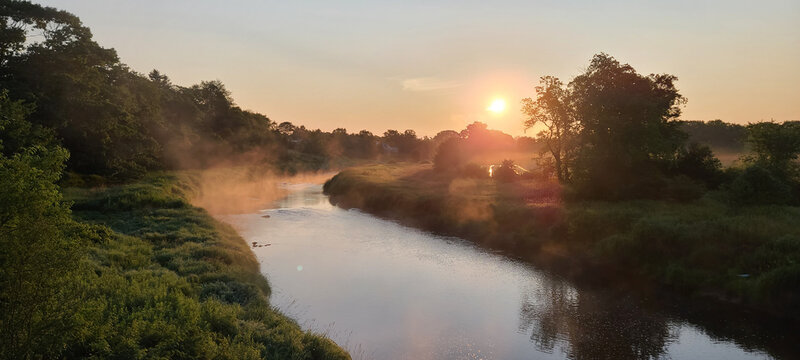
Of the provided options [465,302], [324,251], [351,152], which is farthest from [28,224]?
[351,152]

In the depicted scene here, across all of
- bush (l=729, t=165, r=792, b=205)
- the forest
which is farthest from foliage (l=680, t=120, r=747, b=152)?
bush (l=729, t=165, r=792, b=205)

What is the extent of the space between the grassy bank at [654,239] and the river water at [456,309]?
3543 millimetres

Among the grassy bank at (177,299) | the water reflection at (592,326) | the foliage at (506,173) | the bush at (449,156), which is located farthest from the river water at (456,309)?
the bush at (449,156)

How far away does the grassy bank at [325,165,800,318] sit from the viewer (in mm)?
22062

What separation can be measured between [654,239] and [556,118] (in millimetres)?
25936

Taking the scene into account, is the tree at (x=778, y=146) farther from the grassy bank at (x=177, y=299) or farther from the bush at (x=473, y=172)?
the grassy bank at (x=177, y=299)

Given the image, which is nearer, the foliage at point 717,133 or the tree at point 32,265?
the tree at point 32,265

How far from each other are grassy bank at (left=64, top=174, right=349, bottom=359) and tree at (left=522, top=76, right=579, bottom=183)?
36679mm

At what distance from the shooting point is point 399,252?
3322 centimetres

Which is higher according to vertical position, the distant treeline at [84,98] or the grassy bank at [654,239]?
the distant treeline at [84,98]

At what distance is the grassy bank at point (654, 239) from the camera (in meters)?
22.1

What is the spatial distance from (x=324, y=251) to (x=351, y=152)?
154895 millimetres

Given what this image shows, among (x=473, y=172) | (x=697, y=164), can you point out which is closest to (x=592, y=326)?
(x=697, y=164)

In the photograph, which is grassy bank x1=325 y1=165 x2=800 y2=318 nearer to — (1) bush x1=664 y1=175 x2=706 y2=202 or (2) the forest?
(2) the forest
